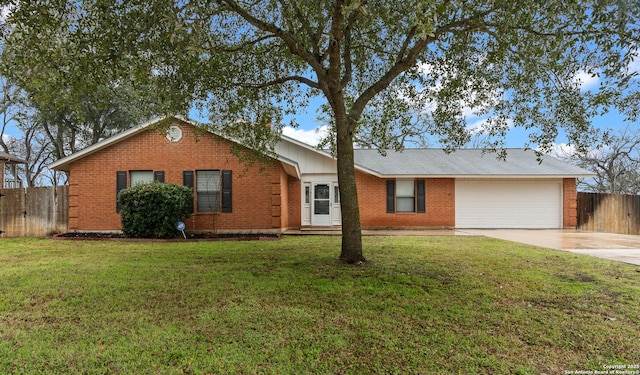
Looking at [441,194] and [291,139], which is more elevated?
[291,139]

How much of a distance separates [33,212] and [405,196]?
14.7m

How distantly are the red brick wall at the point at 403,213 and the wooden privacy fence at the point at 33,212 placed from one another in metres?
11.7

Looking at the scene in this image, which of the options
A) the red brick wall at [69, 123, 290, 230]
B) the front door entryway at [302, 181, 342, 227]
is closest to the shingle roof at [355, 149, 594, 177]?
the front door entryway at [302, 181, 342, 227]

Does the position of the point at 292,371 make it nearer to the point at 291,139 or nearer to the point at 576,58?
the point at 576,58

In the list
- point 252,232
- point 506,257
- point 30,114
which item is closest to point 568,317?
point 506,257

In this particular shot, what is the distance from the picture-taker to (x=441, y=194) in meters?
16.0

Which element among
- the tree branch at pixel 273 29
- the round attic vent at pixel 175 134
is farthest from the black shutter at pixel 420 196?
the tree branch at pixel 273 29

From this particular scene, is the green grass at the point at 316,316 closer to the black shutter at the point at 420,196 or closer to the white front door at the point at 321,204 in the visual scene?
the white front door at the point at 321,204

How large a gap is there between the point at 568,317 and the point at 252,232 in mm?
10204

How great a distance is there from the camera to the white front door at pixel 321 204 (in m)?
15.7

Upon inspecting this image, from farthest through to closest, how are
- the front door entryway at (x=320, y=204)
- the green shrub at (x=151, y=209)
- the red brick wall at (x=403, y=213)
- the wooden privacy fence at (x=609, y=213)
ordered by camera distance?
the red brick wall at (x=403, y=213), the front door entryway at (x=320, y=204), the wooden privacy fence at (x=609, y=213), the green shrub at (x=151, y=209)

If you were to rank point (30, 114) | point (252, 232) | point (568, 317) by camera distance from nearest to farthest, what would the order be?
point (568, 317)
point (252, 232)
point (30, 114)

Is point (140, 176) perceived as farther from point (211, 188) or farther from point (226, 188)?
point (226, 188)

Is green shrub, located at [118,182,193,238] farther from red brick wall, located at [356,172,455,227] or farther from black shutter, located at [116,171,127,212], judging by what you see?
red brick wall, located at [356,172,455,227]
